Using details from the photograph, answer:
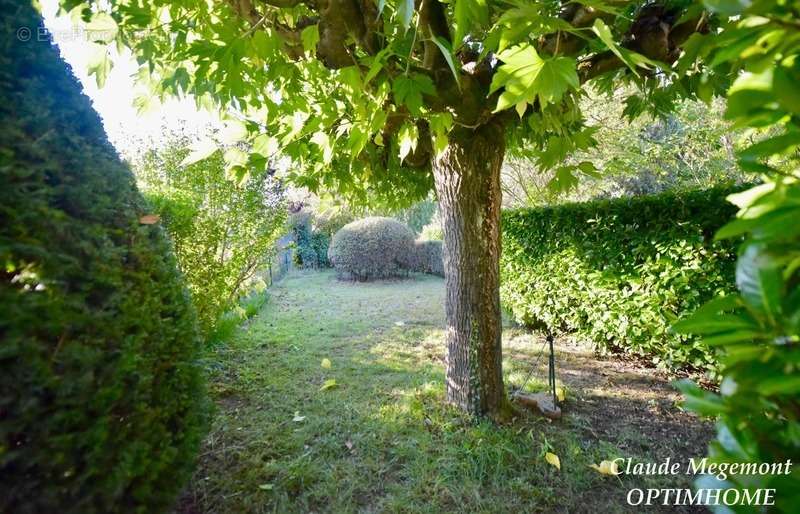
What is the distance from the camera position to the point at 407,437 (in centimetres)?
274

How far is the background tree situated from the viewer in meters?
1.32

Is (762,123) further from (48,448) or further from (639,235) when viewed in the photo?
(639,235)

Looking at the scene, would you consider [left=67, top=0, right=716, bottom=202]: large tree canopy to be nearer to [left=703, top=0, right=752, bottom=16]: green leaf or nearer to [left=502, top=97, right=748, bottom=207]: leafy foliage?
[left=703, top=0, right=752, bottom=16]: green leaf

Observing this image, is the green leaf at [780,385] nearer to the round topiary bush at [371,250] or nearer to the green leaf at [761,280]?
the green leaf at [761,280]

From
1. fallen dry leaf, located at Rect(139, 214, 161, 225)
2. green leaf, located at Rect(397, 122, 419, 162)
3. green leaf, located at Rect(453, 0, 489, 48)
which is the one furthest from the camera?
green leaf, located at Rect(397, 122, 419, 162)

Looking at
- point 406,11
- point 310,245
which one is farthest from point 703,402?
point 310,245

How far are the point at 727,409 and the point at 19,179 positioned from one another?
179 cm

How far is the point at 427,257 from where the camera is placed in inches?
548

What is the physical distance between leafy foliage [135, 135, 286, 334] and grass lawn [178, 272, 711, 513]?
2.98ft

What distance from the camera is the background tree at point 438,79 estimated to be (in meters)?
1.32

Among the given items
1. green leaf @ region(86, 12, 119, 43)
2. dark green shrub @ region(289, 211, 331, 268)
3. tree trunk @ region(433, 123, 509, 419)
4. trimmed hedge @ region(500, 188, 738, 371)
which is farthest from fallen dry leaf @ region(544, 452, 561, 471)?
dark green shrub @ region(289, 211, 331, 268)

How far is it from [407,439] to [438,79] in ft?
8.28

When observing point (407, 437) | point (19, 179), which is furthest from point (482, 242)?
point (19, 179)

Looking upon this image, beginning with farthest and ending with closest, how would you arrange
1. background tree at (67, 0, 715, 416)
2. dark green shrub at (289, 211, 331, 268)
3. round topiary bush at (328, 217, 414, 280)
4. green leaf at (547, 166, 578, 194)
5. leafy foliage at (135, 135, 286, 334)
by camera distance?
dark green shrub at (289, 211, 331, 268), round topiary bush at (328, 217, 414, 280), leafy foliage at (135, 135, 286, 334), green leaf at (547, 166, 578, 194), background tree at (67, 0, 715, 416)
